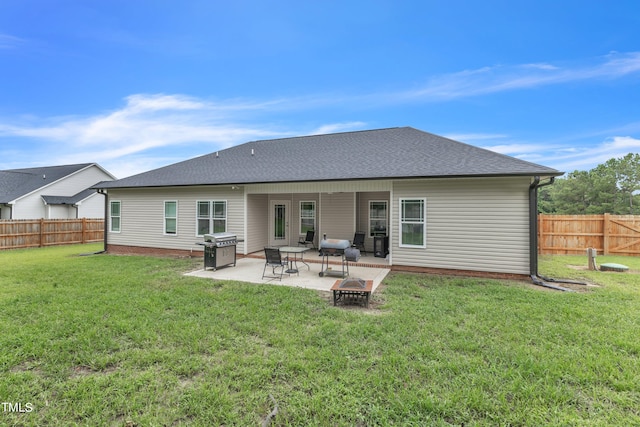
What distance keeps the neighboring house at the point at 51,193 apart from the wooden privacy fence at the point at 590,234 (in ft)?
88.2

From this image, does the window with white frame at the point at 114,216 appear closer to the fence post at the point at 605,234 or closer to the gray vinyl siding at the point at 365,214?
the gray vinyl siding at the point at 365,214

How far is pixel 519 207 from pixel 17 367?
968cm

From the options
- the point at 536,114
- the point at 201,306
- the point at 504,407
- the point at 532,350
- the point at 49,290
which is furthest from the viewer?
the point at 536,114

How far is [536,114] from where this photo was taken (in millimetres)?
15961

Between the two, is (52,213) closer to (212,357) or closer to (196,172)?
(196,172)

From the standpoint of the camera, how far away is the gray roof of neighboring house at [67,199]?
65.4ft

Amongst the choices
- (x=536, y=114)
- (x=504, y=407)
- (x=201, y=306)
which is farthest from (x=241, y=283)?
(x=536, y=114)

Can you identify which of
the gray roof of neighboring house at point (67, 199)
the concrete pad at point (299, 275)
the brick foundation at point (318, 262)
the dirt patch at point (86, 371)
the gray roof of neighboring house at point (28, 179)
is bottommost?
the dirt patch at point (86, 371)

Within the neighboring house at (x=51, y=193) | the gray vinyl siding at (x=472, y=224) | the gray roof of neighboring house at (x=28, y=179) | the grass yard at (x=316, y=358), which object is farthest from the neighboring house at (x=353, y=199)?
the gray roof of neighboring house at (x=28, y=179)

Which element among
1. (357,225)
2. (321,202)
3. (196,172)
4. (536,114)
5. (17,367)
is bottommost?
(17,367)

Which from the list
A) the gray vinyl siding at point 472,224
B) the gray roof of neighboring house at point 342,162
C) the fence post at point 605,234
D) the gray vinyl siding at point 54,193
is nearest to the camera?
the gray vinyl siding at point 472,224

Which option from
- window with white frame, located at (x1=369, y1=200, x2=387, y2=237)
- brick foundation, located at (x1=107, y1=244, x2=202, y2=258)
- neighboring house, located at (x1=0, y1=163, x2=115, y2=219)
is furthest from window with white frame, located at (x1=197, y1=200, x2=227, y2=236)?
neighboring house, located at (x1=0, y1=163, x2=115, y2=219)

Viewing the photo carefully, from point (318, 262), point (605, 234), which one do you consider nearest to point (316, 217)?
point (318, 262)

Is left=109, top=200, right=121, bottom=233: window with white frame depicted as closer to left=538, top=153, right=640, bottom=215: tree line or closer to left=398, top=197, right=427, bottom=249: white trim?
left=398, top=197, right=427, bottom=249: white trim
